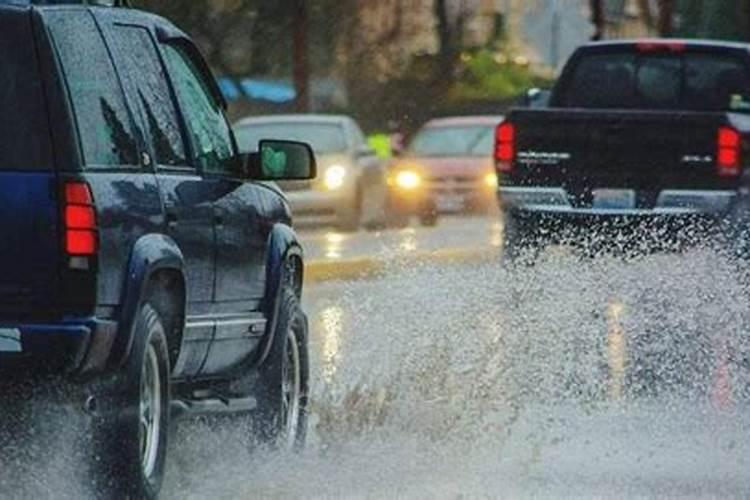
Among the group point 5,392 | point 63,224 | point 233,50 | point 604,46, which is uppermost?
point 63,224

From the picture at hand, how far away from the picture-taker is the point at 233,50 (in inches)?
2125

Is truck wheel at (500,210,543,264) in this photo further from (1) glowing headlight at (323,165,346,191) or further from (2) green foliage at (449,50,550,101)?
(2) green foliage at (449,50,550,101)

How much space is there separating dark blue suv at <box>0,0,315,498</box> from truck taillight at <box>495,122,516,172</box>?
9.38 m

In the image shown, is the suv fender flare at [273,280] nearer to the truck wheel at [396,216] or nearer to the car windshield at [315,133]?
the car windshield at [315,133]

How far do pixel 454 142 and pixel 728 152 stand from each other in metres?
19.4

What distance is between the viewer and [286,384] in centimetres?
1114

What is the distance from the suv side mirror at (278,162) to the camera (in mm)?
10516

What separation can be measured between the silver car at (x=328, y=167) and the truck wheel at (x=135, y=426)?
79.9 feet

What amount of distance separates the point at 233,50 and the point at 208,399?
4384cm

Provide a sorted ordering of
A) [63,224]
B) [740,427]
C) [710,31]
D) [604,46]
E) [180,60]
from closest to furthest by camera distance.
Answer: [63,224] < [180,60] < [740,427] < [604,46] < [710,31]

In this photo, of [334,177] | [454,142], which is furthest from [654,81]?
[454,142]

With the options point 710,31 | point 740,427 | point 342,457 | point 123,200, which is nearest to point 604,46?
point 740,427

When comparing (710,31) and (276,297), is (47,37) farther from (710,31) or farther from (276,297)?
(710,31)

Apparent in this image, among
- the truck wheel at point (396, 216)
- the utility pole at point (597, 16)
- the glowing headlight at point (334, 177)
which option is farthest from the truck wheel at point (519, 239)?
the utility pole at point (597, 16)
